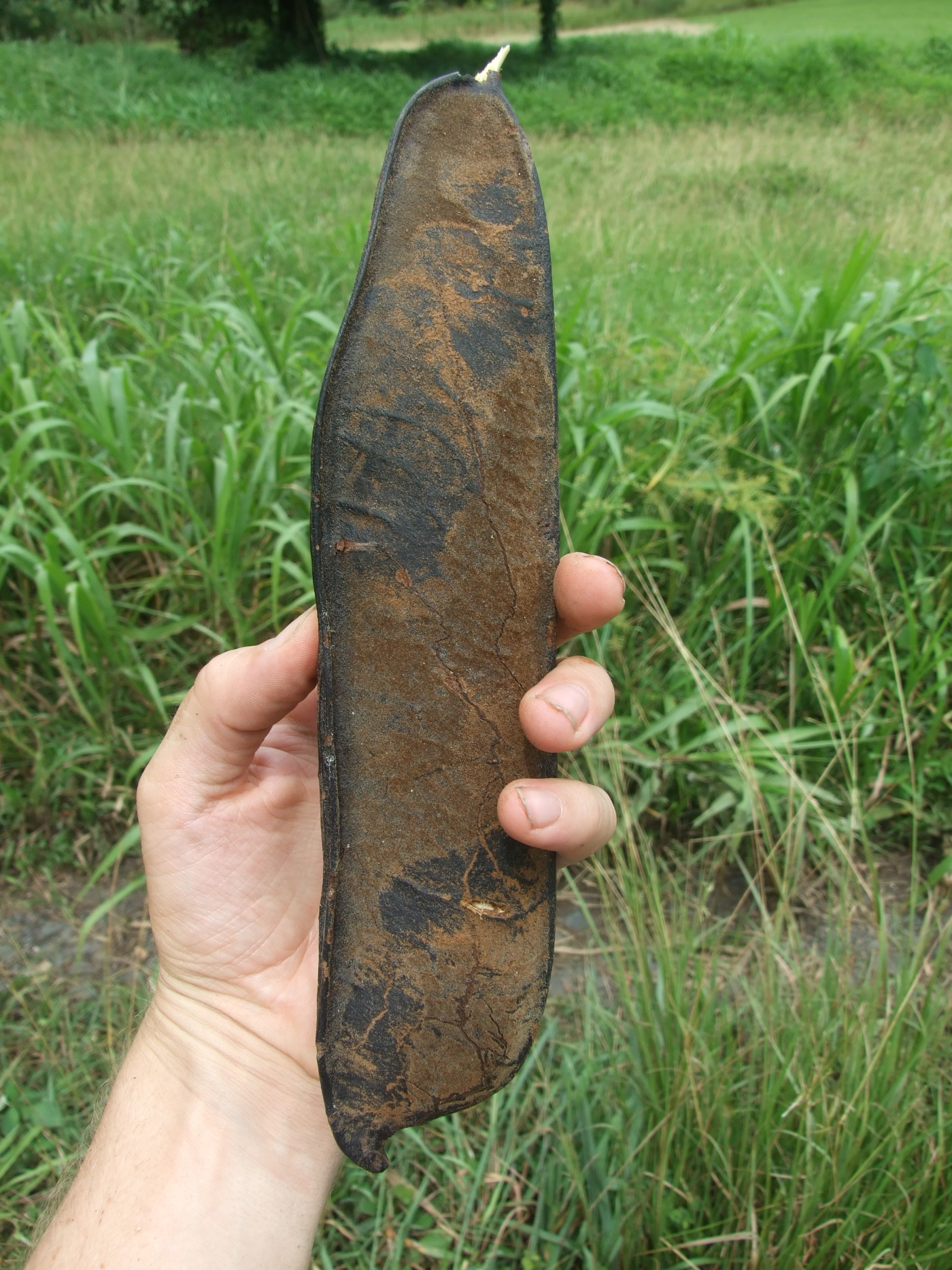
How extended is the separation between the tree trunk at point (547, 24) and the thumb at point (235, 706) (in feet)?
38.7

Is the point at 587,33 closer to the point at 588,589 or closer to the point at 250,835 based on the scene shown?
the point at 588,589

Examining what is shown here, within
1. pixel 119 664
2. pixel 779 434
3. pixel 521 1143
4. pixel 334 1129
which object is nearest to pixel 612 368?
pixel 779 434

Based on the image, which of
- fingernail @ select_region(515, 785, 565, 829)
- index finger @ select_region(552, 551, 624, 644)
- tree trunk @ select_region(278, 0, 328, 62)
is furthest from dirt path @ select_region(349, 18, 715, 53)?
fingernail @ select_region(515, 785, 565, 829)

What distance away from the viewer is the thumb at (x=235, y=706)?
1185 millimetres

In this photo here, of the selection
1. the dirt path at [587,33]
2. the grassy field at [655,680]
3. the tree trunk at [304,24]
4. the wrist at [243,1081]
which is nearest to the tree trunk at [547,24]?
the dirt path at [587,33]

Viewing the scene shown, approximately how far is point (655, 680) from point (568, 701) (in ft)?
4.16

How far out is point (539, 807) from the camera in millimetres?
1005

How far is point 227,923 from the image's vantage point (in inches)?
50.5

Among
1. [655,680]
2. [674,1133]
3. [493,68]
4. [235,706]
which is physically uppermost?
[493,68]

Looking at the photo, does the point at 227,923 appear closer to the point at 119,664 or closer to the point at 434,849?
the point at 434,849

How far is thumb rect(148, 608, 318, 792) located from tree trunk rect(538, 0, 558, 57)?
11.8 metres

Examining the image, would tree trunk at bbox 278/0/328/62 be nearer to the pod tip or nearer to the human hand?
the pod tip

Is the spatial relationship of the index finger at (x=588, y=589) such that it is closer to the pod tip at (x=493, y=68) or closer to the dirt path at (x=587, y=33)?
the pod tip at (x=493, y=68)

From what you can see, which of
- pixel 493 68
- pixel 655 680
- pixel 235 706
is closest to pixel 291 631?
pixel 235 706
